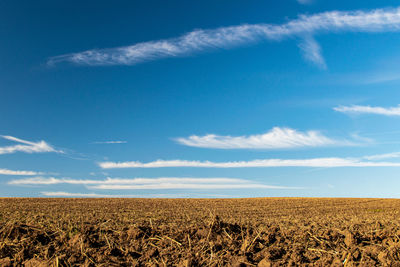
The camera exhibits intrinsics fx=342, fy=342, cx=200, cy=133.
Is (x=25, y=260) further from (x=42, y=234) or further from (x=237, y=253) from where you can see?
(x=237, y=253)

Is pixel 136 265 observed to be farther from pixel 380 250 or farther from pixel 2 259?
pixel 380 250

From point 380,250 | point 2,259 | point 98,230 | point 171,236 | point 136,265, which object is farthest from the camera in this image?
point 98,230

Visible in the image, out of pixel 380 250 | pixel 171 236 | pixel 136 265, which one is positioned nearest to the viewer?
pixel 136 265

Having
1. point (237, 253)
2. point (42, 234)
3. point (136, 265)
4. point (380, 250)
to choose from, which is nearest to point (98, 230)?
point (42, 234)

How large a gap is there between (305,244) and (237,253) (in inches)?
58.9

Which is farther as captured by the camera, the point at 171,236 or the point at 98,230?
the point at 98,230

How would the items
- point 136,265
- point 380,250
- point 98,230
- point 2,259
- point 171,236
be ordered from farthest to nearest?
1. point 98,230
2. point 171,236
3. point 380,250
4. point 2,259
5. point 136,265

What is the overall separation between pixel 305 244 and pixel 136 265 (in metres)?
3.01

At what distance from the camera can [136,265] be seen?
182 inches

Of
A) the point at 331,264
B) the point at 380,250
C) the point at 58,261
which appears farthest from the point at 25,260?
the point at 380,250

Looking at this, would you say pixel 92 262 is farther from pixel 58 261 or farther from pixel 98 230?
pixel 98 230

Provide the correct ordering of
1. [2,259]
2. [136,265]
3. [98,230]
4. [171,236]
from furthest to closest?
[98,230]
[171,236]
[2,259]
[136,265]

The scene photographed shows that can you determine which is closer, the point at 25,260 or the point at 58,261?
the point at 58,261

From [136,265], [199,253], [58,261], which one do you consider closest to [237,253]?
[199,253]
